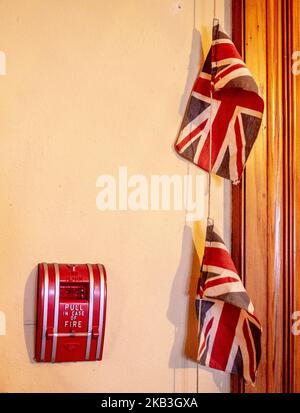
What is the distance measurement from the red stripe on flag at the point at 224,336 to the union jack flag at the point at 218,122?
1.64 ft

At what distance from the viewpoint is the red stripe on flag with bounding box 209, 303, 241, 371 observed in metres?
1.82

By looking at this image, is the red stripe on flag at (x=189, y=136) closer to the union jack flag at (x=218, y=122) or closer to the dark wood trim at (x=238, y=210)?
the union jack flag at (x=218, y=122)

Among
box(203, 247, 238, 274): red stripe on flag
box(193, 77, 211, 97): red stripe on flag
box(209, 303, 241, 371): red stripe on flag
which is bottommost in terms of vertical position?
box(209, 303, 241, 371): red stripe on flag

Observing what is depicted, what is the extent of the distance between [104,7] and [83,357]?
129cm

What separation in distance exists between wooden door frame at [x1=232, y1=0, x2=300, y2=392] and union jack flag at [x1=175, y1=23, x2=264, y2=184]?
0.19ft

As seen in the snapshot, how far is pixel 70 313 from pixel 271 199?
2.88ft

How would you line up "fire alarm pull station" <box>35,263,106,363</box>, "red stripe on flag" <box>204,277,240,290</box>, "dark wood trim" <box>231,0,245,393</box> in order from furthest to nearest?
"dark wood trim" <box>231,0,245,393</box> → "red stripe on flag" <box>204,277,240,290</box> → "fire alarm pull station" <box>35,263,106,363</box>

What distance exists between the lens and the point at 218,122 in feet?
6.22

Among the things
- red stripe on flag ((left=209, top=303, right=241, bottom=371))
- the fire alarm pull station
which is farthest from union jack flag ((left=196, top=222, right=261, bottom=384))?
the fire alarm pull station

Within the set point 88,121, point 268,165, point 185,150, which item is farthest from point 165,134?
point 268,165

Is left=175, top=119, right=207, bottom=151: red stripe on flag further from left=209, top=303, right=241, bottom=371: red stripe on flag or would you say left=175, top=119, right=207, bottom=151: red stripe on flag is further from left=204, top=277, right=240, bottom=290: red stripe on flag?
left=209, top=303, right=241, bottom=371: red stripe on flag

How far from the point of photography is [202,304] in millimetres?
1824

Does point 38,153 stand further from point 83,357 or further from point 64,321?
point 83,357

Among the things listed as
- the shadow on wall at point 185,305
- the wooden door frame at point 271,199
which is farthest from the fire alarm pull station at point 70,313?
the wooden door frame at point 271,199
